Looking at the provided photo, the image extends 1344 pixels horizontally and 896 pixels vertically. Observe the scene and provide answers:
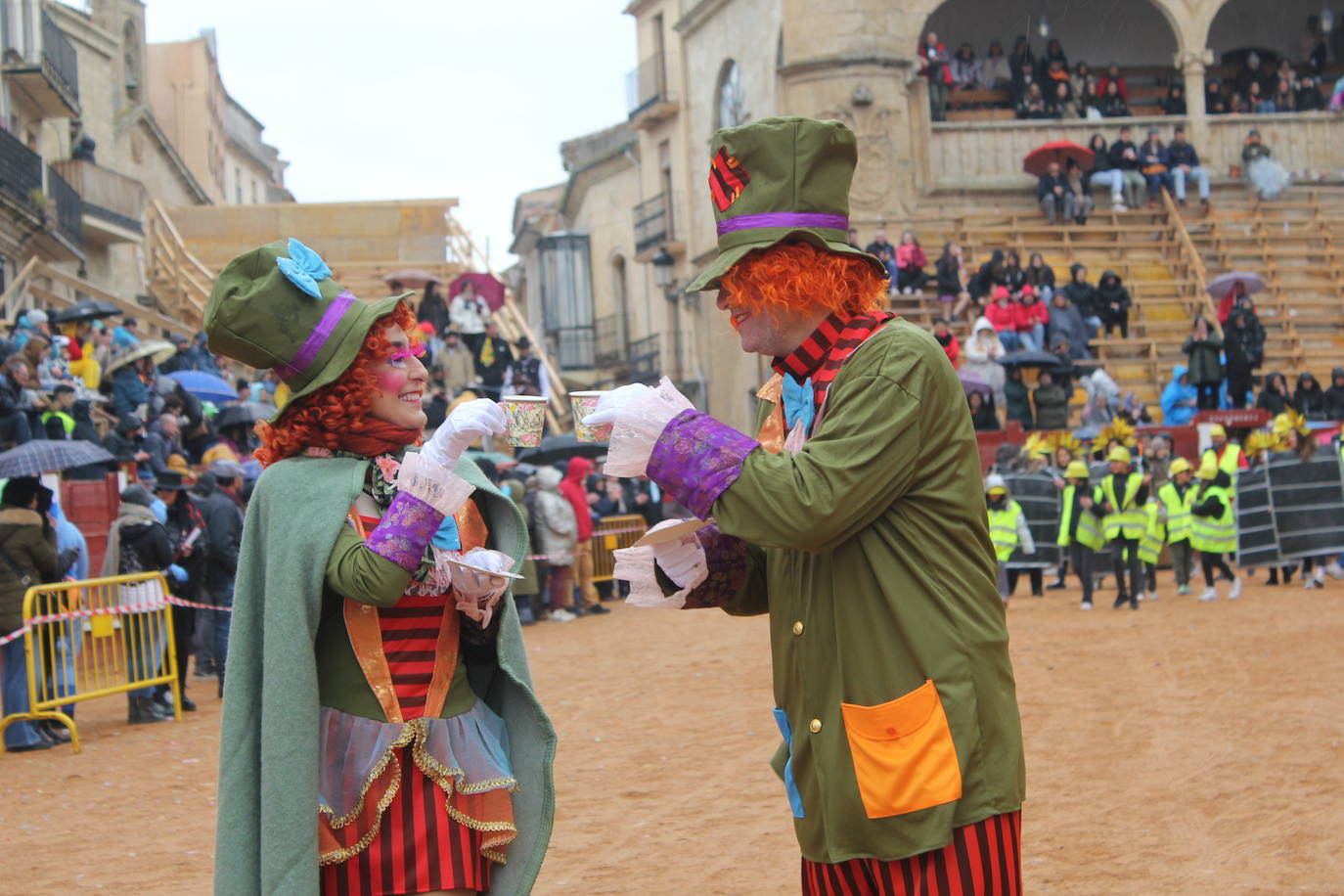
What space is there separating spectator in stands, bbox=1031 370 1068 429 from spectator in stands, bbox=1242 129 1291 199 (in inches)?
474

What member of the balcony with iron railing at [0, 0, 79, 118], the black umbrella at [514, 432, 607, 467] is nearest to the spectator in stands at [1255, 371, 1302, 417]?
the black umbrella at [514, 432, 607, 467]

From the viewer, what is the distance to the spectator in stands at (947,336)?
21953mm

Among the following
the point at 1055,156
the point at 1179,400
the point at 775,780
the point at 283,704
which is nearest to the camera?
the point at 283,704

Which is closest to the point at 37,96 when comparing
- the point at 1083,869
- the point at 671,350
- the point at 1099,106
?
the point at 671,350

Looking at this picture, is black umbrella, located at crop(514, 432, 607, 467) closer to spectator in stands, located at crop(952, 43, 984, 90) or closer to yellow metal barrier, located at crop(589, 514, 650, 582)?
yellow metal barrier, located at crop(589, 514, 650, 582)

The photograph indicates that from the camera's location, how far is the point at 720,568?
3.53 metres

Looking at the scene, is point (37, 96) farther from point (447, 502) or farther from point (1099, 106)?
point (447, 502)

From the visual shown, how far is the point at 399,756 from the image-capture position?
3.59 metres

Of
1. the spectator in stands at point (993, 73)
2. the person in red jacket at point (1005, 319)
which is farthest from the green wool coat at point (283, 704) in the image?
the spectator in stands at point (993, 73)

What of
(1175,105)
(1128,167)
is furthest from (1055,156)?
(1175,105)

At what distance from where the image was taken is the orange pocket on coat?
3.07 m

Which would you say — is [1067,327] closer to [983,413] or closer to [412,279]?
[983,413]

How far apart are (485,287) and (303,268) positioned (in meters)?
26.0

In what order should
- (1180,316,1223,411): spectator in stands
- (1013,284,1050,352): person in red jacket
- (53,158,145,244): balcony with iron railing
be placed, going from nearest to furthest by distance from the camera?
(1180,316,1223,411): spectator in stands, (1013,284,1050,352): person in red jacket, (53,158,145,244): balcony with iron railing
